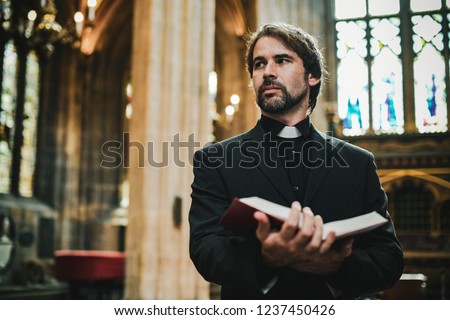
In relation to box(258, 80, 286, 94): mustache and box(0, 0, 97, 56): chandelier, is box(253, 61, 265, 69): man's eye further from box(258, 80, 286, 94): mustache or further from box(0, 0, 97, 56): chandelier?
box(0, 0, 97, 56): chandelier

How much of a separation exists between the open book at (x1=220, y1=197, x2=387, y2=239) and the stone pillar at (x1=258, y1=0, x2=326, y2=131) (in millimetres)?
10228

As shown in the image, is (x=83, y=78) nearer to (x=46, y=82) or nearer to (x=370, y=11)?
(x=46, y=82)

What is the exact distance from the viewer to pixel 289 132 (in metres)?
1.92

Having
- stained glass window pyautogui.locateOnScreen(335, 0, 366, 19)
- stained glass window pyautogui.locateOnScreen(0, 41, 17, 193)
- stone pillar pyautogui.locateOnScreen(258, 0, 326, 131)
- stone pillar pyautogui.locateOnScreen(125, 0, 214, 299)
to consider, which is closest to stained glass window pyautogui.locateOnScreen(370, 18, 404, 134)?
stained glass window pyautogui.locateOnScreen(335, 0, 366, 19)

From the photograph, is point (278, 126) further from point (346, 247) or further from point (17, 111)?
point (17, 111)

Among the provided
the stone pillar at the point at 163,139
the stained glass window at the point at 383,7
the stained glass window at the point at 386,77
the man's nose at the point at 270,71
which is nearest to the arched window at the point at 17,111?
the stone pillar at the point at 163,139

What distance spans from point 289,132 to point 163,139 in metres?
5.40

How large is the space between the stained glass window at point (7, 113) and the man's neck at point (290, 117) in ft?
34.2

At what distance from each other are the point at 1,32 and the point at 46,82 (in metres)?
1.50

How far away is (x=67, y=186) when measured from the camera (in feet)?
41.9

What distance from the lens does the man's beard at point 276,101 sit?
1811mm

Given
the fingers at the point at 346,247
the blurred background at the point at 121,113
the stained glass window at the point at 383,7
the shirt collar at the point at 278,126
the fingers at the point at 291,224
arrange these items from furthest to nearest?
the stained glass window at the point at 383,7, the blurred background at the point at 121,113, the shirt collar at the point at 278,126, the fingers at the point at 346,247, the fingers at the point at 291,224

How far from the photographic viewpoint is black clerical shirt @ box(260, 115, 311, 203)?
185 centimetres

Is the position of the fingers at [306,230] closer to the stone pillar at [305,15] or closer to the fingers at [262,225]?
the fingers at [262,225]
